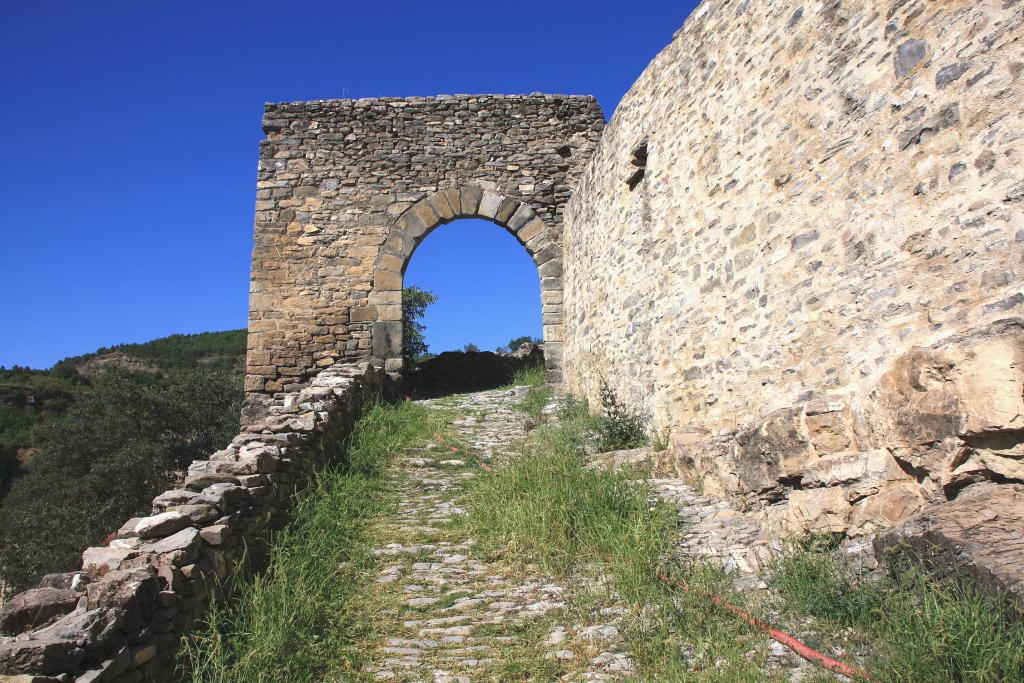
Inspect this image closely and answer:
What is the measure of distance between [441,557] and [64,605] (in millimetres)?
2091

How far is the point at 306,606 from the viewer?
3.51 metres

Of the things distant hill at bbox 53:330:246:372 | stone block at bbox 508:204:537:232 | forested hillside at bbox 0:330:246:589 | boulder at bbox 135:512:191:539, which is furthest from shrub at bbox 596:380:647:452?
distant hill at bbox 53:330:246:372

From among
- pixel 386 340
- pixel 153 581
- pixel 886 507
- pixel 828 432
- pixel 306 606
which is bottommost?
pixel 306 606

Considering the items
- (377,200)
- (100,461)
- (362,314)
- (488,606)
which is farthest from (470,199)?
(100,461)

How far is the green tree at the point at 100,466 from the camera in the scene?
1255 cm

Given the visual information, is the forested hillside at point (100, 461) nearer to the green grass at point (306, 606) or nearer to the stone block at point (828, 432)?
the green grass at point (306, 606)

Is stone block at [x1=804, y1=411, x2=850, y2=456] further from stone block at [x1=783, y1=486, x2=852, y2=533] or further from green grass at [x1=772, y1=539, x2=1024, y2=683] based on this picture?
green grass at [x1=772, y1=539, x2=1024, y2=683]

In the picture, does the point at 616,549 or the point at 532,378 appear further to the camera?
the point at 532,378

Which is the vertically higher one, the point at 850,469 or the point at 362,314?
the point at 362,314

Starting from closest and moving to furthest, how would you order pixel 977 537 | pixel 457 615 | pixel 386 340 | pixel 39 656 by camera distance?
pixel 39 656 < pixel 977 537 < pixel 457 615 < pixel 386 340

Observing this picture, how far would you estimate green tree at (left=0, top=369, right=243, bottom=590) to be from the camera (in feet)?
41.2

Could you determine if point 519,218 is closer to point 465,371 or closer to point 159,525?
point 465,371

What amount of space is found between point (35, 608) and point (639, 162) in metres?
5.68

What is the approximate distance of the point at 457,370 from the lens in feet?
45.5
